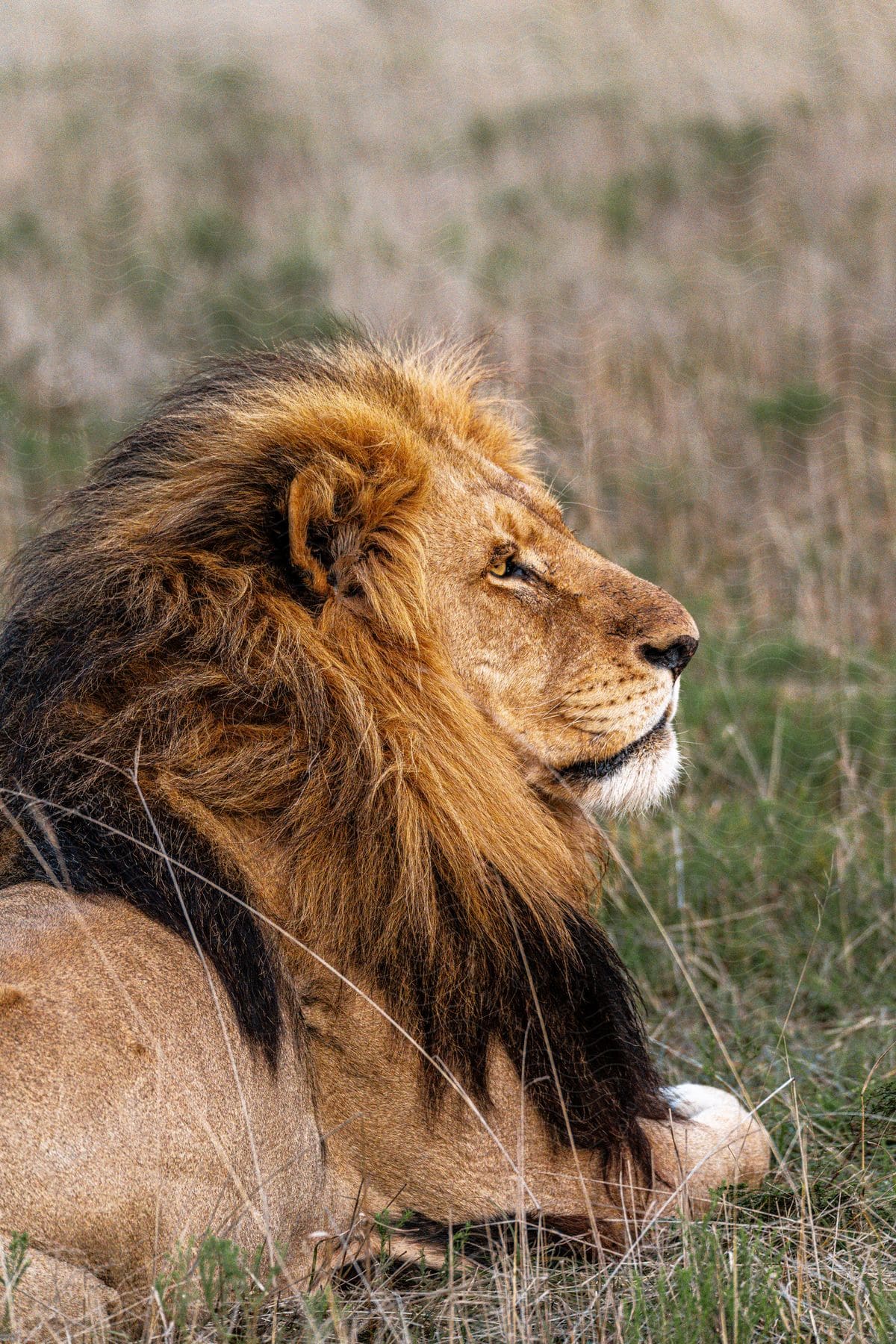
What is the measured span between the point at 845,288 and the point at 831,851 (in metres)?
6.82

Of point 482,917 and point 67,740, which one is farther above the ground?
point 67,740

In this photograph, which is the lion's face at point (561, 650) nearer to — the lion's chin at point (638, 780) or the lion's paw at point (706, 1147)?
the lion's chin at point (638, 780)

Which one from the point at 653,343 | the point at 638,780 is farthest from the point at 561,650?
the point at 653,343

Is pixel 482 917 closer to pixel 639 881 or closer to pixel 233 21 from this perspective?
pixel 639 881

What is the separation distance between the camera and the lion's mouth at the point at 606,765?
10.1 ft

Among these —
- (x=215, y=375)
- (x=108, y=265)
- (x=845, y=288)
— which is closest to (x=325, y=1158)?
(x=215, y=375)

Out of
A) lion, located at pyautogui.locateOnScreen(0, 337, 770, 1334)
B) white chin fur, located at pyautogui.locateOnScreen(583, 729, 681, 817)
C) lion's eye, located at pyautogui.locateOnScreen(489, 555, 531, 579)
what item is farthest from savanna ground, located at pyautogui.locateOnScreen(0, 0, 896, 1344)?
lion's eye, located at pyautogui.locateOnScreen(489, 555, 531, 579)

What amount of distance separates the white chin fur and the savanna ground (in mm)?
357

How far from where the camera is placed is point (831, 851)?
16.0 feet

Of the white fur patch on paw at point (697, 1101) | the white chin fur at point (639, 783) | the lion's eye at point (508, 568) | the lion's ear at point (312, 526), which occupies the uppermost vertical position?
the lion's ear at point (312, 526)

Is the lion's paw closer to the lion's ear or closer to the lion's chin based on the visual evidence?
the lion's chin

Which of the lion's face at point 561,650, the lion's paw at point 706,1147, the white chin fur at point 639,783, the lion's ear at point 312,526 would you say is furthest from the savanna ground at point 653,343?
the lion's ear at point 312,526

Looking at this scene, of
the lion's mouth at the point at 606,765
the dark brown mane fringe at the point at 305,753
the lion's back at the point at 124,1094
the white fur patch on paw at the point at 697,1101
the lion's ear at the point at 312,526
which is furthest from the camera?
Result: the white fur patch on paw at the point at 697,1101

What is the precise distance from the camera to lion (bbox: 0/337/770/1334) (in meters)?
2.38
